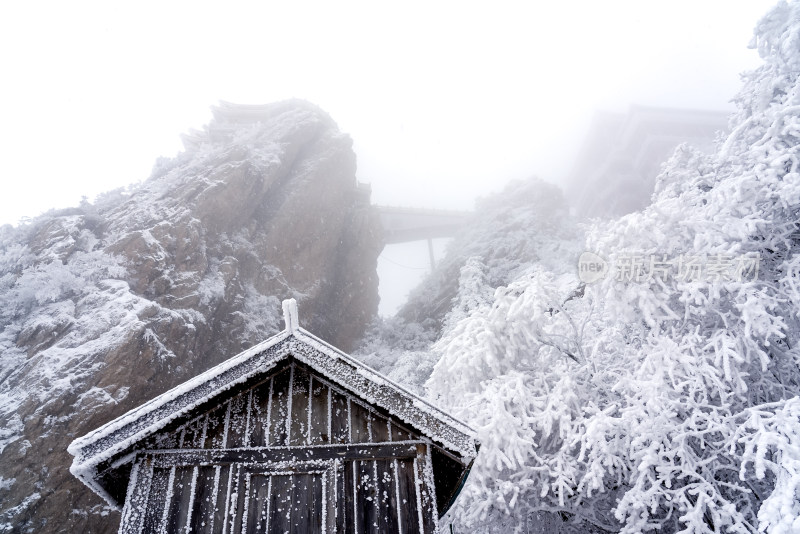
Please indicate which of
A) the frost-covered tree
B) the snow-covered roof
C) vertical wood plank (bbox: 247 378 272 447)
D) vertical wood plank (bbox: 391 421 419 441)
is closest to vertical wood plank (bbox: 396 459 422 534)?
vertical wood plank (bbox: 391 421 419 441)

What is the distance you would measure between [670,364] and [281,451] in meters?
6.31

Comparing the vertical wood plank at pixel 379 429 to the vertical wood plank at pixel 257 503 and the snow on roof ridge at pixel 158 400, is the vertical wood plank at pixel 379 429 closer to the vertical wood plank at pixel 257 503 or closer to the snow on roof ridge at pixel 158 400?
the vertical wood plank at pixel 257 503

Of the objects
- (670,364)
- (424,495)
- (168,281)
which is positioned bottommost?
(168,281)

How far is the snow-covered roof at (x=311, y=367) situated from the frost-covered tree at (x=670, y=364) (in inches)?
114

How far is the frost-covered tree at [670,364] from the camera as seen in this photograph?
6652mm

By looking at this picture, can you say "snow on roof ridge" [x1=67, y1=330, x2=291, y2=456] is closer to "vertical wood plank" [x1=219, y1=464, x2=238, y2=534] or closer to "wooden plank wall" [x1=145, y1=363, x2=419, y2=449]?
"wooden plank wall" [x1=145, y1=363, x2=419, y2=449]

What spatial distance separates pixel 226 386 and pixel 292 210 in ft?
77.3

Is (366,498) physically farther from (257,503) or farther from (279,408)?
(279,408)

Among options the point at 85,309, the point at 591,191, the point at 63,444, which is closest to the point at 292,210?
the point at 85,309

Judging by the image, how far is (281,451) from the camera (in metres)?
4.75

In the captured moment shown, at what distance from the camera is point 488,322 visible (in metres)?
9.23

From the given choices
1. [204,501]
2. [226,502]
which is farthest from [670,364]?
[204,501]
